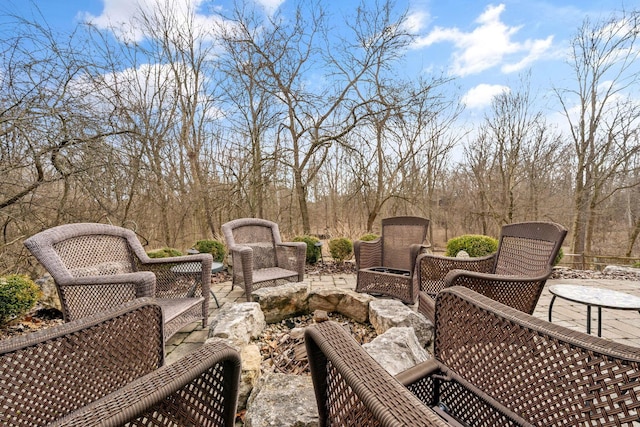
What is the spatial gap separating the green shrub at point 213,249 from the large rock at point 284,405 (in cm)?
396

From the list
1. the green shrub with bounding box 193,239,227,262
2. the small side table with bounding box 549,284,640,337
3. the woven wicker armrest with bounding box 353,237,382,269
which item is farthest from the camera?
the green shrub with bounding box 193,239,227,262

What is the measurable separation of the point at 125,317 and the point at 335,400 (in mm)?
823

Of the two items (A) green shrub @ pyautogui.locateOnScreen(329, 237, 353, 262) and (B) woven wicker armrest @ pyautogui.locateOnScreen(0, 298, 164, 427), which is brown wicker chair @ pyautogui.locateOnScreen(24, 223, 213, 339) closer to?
(B) woven wicker armrest @ pyautogui.locateOnScreen(0, 298, 164, 427)

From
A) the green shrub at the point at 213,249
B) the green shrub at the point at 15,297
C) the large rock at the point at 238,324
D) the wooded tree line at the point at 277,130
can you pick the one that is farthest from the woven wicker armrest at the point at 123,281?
the green shrub at the point at 213,249

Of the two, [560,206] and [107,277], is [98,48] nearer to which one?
[107,277]

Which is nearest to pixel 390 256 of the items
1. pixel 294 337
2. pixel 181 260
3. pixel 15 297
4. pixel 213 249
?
pixel 294 337

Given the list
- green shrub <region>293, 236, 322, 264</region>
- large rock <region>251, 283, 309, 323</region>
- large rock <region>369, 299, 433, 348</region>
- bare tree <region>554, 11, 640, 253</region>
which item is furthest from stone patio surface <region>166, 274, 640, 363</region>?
bare tree <region>554, 11, 640, 253</region>

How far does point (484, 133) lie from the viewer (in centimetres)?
1049

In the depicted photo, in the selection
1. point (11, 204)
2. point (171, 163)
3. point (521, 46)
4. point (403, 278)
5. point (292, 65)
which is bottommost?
point (403, 278)

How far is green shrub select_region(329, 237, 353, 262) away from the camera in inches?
215

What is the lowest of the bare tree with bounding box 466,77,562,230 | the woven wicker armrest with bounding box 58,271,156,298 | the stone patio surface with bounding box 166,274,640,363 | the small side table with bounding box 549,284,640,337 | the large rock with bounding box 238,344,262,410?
the stone patio surface with bounding box 166,274,640,363

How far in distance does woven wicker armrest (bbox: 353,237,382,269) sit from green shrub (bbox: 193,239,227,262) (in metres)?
2.72

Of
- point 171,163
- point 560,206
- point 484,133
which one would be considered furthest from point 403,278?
point 560,206

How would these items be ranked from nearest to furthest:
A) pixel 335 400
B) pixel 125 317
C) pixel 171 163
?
1. pixel 335 400
2. pixel 125 317
3. pixel 171 163
